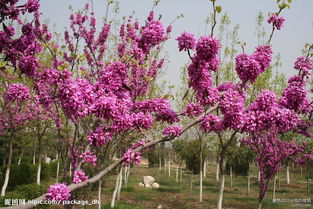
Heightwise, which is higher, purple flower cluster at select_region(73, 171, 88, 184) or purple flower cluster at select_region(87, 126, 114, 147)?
purple flower cluster at select_region(87, 126, 114, 147)

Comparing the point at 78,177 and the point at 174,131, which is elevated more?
the point at 174,131

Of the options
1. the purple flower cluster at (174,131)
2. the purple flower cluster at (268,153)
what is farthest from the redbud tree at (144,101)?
the purple flower cluster at (268,153)

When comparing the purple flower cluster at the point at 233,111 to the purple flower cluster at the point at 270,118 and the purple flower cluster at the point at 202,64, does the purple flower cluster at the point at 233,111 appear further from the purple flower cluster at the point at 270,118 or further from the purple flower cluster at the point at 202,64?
the purple flower cluster at the point at 202,64

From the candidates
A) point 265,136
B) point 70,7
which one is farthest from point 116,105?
point 265,136

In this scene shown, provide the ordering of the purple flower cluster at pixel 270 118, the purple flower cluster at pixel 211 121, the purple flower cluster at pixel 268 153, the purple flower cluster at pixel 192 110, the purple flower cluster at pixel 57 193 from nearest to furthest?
the purple flower cluster at pixel 57 193 < the purple flower cluster at pixel 270 118 < the purple flower cluster at pixel 211 121 < the purple flower cluster at pixel 192 110 < the purple flower cluster at pixel 268 153

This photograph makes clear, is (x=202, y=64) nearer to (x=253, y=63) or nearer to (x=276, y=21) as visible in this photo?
(x=253, y=63)

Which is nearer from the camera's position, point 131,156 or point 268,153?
point 131,156

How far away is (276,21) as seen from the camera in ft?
12.8

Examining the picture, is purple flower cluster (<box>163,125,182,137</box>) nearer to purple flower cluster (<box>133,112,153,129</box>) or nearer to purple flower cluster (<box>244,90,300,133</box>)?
purple flower cluster (<box>133,112,153,129</box>)

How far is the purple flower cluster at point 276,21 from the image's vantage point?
389 cm

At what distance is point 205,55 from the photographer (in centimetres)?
310

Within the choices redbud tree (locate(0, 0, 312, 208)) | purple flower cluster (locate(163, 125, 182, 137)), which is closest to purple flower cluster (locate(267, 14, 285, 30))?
redbud tree (locate(0, 0, 312, 208))

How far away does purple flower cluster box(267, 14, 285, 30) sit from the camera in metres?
3.89

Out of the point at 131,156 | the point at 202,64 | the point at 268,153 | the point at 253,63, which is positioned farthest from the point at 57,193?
the point at 268,153
